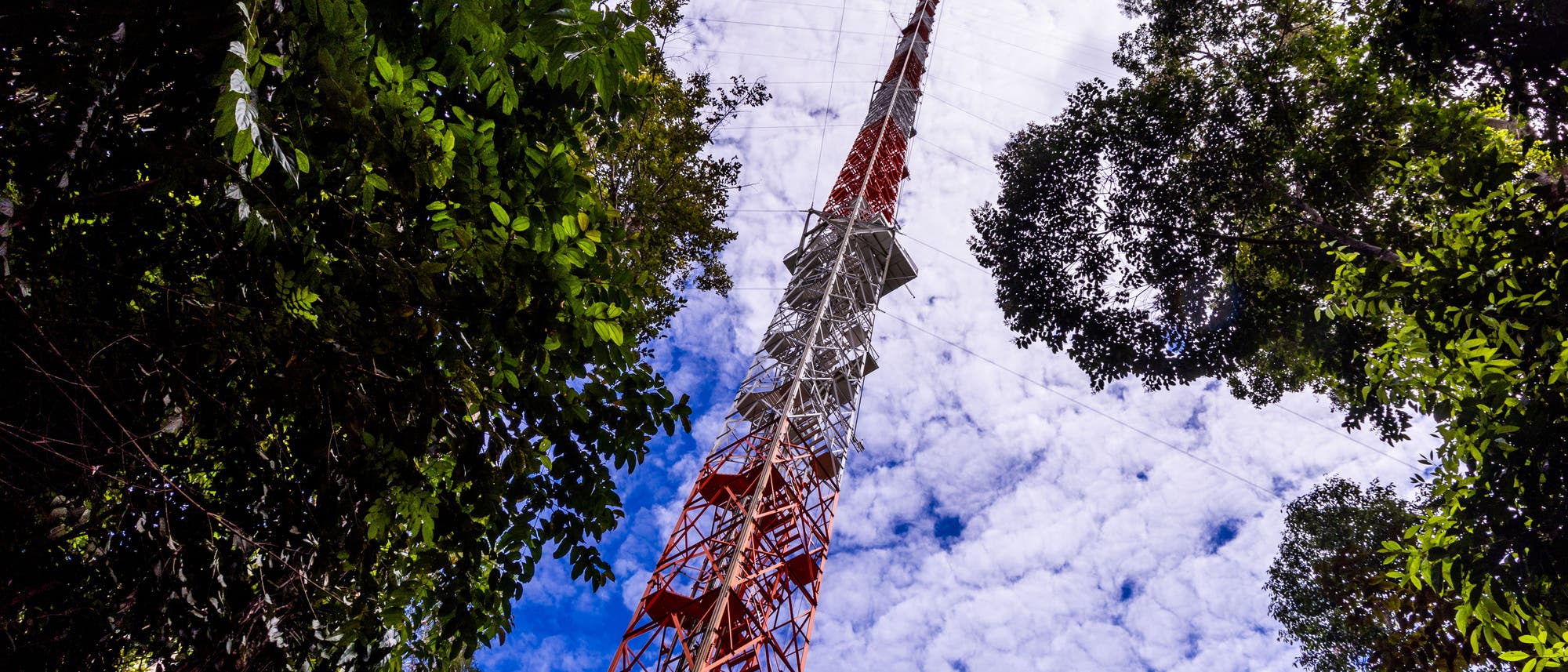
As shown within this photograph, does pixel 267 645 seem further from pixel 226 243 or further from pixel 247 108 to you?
pixel 247 108

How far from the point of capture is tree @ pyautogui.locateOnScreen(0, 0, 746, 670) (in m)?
2.02

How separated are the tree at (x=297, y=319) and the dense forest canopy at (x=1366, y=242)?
4.66 meters

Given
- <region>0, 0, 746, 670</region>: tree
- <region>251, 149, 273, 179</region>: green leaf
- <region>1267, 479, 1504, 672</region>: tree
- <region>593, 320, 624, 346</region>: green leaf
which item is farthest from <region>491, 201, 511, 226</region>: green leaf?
<region>1267, 479, 1504, 672</region>: tree

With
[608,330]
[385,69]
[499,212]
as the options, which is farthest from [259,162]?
[608,330]

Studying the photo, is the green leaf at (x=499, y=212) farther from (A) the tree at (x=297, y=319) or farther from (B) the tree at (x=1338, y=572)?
(B) the tree at (x=1338, y=572)

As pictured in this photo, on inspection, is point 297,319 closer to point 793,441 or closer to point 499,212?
point 499,212

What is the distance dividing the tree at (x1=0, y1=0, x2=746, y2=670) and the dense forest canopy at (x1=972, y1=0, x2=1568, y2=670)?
4.66m

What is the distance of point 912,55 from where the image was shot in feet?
70.9

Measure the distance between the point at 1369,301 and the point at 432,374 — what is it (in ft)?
19.4

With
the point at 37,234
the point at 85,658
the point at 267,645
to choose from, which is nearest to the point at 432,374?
the point at 37,234

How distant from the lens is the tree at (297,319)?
2.02 m

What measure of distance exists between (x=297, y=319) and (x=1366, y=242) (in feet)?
32.0

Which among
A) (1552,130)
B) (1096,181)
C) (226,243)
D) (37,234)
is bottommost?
(37,234)

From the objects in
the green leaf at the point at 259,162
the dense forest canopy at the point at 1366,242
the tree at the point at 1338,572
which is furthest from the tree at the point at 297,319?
the tree at the point at 1338,572
